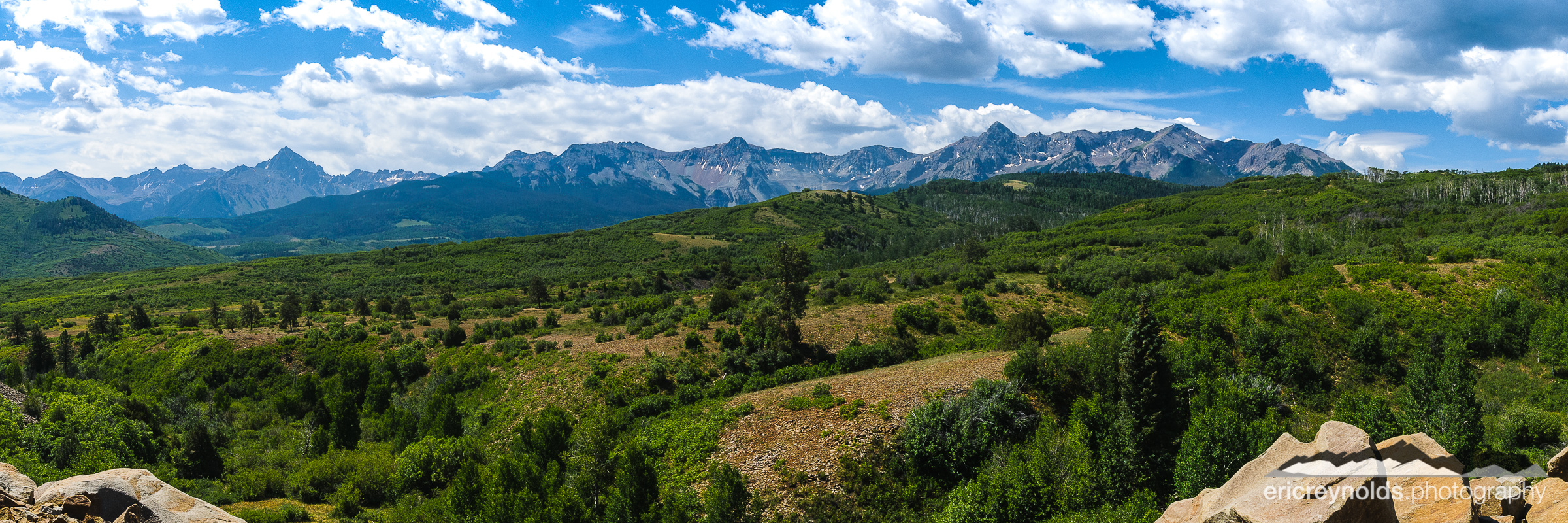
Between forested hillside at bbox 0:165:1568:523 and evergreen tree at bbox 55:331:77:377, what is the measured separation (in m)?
0.41

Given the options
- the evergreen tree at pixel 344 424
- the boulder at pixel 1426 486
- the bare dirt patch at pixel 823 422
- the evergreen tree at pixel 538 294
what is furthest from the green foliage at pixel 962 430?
the evergreen tree at pixel 538 294

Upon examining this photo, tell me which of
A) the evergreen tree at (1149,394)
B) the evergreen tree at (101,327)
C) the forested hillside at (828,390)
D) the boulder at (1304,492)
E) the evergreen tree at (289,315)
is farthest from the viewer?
the evergreen tree at (289,315)

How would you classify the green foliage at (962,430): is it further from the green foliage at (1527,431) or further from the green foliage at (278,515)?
the green foliage at (278,515)

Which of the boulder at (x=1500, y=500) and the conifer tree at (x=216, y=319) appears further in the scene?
the conifer tree at (x=216, y=319)

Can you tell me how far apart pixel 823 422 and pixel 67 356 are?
219 feet

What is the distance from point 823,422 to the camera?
2725cm

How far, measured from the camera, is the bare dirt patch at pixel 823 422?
82.2ft

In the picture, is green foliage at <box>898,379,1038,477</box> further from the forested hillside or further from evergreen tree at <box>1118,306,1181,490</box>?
evergreen tree at <box>1118,306,1181,490</box>

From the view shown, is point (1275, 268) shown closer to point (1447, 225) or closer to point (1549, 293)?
point (1549, 293)

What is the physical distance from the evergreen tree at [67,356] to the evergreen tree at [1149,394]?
7566cm

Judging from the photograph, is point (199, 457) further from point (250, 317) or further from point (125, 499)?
point (250, 317)

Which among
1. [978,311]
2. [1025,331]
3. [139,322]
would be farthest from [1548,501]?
[139,322]

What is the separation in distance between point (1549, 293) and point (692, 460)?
5607 centimetres

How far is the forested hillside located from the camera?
21938mm
